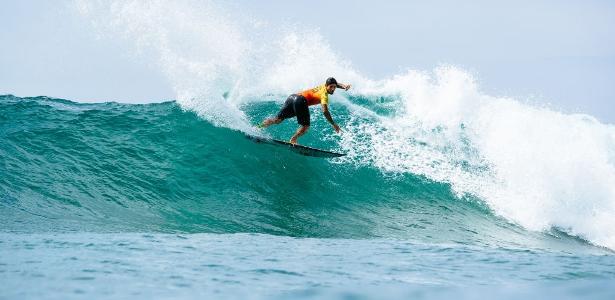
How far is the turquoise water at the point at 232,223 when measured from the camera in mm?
3854

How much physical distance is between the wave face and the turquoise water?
41mm

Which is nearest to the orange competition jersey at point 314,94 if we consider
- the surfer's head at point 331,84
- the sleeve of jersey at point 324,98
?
the sleeve of jersey at point 324,98

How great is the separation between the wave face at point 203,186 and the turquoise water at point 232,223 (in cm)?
4

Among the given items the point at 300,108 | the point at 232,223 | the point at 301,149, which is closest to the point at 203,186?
the point at 232,223

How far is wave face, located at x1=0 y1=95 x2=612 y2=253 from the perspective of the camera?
25.2ft

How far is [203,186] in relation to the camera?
937cm

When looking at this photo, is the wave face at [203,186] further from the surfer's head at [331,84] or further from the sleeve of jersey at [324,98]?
the surfer's head at [331,84]

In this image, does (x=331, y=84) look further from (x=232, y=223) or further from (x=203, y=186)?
(x=232, y=223)

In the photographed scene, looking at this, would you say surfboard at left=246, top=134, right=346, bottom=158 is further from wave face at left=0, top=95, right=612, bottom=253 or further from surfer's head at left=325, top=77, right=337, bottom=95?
surfer's head at left=325, top=77, right=337, bottom=95

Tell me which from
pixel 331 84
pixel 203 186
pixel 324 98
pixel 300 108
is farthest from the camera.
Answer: pixel 300 108

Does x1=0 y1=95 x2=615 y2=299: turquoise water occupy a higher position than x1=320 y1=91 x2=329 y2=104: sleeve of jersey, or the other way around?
x1=320 y1=91 x2=329 y2=104: sleeve of jersey

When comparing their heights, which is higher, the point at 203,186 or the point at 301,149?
the point at 301,149

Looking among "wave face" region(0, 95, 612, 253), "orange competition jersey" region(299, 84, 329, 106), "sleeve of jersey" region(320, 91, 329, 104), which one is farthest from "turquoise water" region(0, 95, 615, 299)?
"sleeve of jersey" region(320, 91, 329, 104)

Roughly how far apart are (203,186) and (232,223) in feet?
5.87
